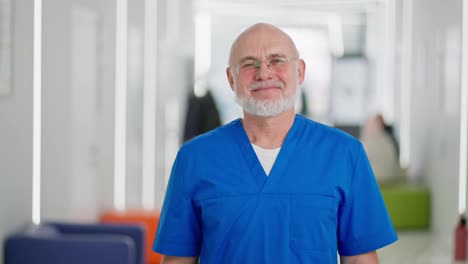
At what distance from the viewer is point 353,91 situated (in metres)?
12.5

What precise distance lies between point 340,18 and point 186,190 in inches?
467

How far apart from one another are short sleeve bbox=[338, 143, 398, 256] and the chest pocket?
0.26ft

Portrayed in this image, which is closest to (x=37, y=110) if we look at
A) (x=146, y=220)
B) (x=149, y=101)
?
(x=146, y=220)

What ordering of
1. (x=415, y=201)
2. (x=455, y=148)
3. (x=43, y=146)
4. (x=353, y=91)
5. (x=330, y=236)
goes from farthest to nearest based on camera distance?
(x=353, y=91) < (x=415, y=201) < (x=455, y=148) < (x=43, y=146) < (x=330, y=236)

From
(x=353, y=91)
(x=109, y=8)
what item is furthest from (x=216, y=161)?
(x=353, y=91)

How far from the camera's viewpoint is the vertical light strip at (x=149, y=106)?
820 centimetres

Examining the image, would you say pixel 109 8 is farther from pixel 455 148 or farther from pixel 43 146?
pixel 455 148

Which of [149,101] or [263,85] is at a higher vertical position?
[149,101]

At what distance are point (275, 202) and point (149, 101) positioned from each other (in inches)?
246

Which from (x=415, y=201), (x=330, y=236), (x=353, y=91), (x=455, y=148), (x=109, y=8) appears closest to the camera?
(x=330, y=236)

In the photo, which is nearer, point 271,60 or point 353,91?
point 271,60

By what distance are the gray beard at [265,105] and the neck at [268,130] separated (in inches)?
1.9

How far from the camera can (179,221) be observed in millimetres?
2238

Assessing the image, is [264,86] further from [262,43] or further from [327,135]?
[327,135]
